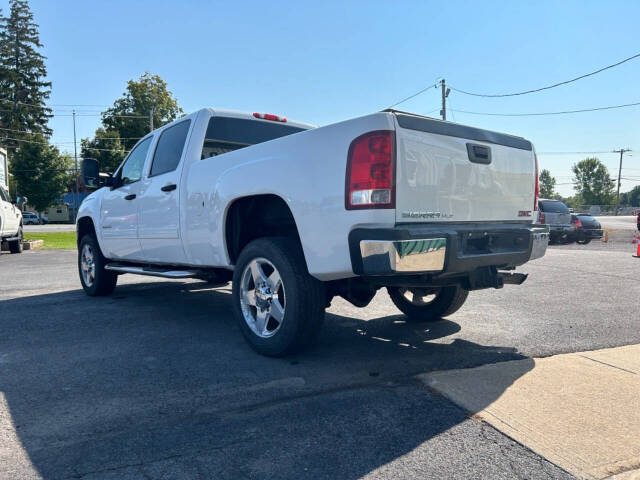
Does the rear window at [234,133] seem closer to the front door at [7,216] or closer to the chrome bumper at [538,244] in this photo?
the chrome bumper at [538,244]

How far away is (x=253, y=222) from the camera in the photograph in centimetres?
418

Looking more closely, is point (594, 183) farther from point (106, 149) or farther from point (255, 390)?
point (255, 390)

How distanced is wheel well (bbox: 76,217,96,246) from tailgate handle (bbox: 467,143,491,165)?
5.20 metres

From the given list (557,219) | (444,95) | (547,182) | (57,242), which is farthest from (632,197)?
(57,242)

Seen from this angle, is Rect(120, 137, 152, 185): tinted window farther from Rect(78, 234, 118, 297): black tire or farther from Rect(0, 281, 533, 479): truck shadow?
Rect(0, 281, 533, 479): truck shadow

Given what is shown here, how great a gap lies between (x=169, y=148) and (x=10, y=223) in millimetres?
10999

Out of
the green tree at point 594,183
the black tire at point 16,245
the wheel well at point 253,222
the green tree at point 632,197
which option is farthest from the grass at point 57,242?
the green tree at point 632,197

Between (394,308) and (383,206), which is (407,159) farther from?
(394,308)

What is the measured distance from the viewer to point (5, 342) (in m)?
4.17

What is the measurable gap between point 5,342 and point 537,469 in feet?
13.7

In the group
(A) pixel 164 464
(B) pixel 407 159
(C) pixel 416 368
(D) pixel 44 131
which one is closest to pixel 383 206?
(B) pixel 407 159

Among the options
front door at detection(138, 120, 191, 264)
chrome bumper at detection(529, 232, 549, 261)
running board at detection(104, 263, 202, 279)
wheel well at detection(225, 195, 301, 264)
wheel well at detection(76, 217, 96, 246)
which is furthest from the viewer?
wheel well at detection(76, 217, 96, 246)

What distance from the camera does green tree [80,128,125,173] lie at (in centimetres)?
4091

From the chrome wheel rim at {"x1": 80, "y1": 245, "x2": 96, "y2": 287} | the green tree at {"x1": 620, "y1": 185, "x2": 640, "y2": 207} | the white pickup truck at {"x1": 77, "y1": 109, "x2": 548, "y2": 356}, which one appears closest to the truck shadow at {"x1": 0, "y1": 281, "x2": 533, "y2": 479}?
the white pickup truck at {"x1": 77, "y1": 109, "x2": 548, "y2": 356}
